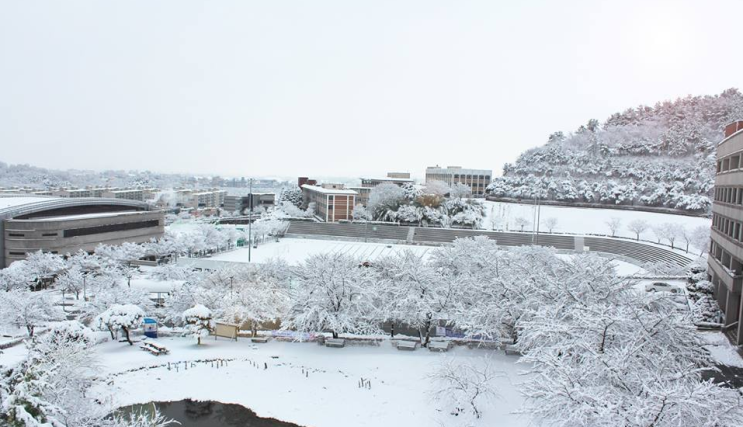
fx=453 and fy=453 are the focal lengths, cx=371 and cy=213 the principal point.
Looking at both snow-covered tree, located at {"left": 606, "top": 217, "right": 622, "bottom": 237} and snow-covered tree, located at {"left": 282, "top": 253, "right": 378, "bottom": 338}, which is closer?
snow-covered tree, located at {"left": 282, "top": 253, "right": 378, "bottom": 338}

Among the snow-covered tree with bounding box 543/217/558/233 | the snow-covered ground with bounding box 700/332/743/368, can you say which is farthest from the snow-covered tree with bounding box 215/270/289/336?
the snow-covered tree with bounding box 543/217/558/233

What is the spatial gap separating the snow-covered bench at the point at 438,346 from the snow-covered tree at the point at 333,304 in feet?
8.25

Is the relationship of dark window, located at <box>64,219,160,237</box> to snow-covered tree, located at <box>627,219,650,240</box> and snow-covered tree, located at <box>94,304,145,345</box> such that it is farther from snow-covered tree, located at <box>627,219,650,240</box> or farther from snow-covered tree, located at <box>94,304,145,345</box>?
snow-covered tree, located at <box>627,219,650,240</box>

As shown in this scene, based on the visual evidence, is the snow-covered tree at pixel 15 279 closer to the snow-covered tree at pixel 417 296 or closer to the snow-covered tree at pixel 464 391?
the snow-covered tree at pixel 417 296

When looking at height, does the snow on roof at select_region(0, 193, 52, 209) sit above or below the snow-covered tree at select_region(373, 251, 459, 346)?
above

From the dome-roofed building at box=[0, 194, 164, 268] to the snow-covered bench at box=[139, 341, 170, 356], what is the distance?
965 inches

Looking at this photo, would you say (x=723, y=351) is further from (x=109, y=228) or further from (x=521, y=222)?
(x=109, y=228)

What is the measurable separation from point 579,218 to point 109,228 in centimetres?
5314

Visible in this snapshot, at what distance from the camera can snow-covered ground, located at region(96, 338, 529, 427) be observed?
13.7 meters

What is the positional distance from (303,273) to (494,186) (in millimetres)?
55898

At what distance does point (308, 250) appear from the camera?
1781 inches

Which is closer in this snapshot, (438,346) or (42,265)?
(438,346)

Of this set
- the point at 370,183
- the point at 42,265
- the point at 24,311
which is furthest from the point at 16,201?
the point at 370,183

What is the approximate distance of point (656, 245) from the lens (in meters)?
42.6
